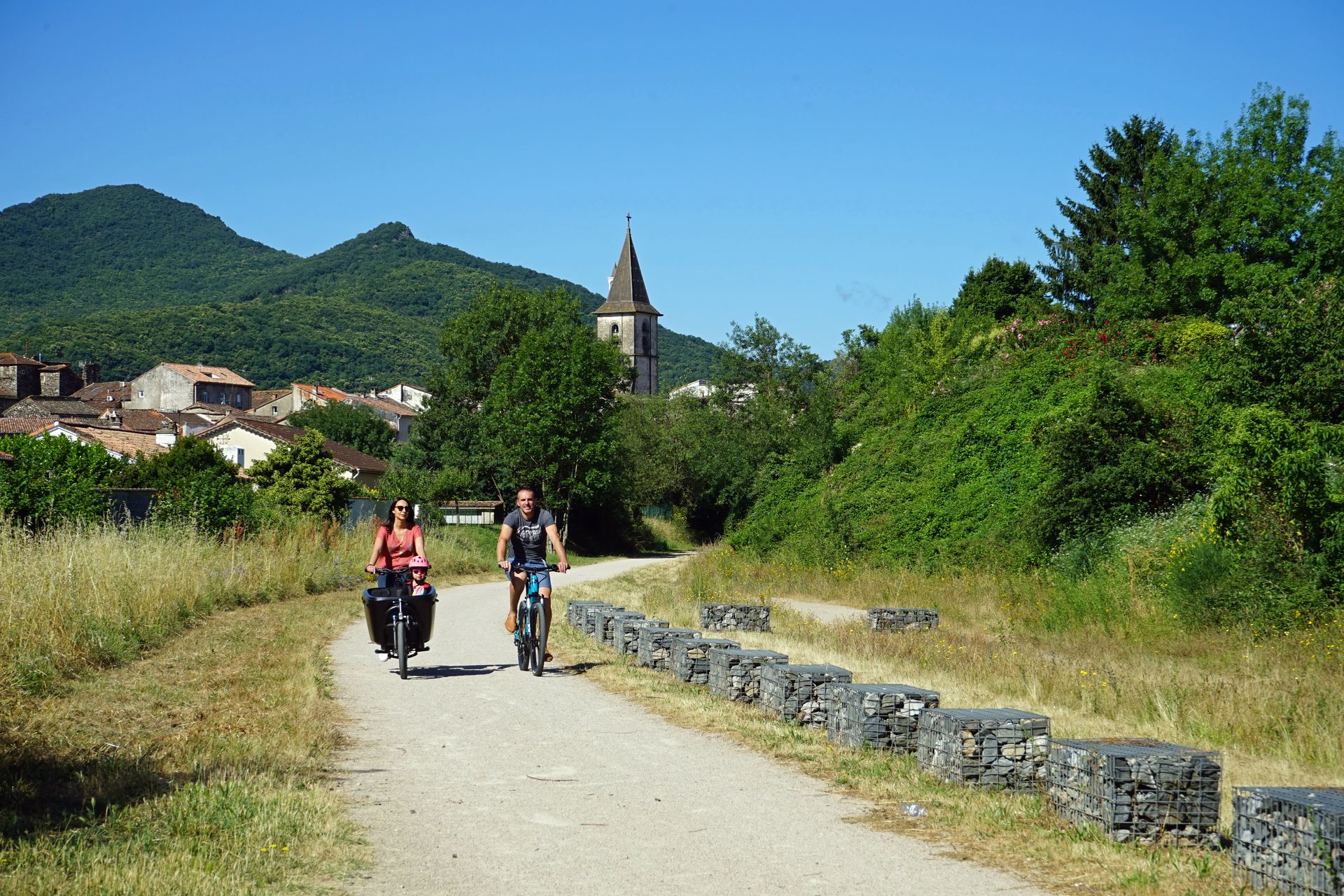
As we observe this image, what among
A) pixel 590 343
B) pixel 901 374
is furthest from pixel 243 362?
pixel 901 374

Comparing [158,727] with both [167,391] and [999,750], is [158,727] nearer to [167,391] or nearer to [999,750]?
[999,750]

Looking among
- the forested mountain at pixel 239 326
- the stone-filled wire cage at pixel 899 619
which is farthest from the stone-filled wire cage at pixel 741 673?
the forested mountain at pixel 239 326

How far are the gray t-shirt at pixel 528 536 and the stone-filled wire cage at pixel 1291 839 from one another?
8506 millimetres

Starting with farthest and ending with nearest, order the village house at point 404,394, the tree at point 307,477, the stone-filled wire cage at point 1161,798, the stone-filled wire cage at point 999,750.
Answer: the village house at point 404,394 → the tree at point 307,477 → the stone-filled wire cage at point 999,750 → the stone-filled wire cage at point 1161,798

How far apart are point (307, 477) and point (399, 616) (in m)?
29.0

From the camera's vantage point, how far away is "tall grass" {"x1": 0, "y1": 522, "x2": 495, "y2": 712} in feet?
37.3

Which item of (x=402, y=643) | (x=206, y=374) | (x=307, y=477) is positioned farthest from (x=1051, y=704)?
(x=206, y=374)

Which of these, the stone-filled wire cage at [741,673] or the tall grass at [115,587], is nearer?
the stone-filled wire cage at [741,673]

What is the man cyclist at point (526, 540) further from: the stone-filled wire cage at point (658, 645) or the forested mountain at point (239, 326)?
the forested mountain at point (239, 326)

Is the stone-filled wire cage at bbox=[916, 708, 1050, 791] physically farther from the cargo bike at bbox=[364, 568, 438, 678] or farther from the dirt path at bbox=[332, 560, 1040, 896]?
the cargo bike at bbox=[364, 568, 438, 678]

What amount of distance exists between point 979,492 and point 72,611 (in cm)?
1909

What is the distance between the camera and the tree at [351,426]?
103m

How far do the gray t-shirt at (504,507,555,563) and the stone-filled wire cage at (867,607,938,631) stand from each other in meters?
6.94

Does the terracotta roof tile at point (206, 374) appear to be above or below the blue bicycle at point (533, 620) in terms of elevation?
above
